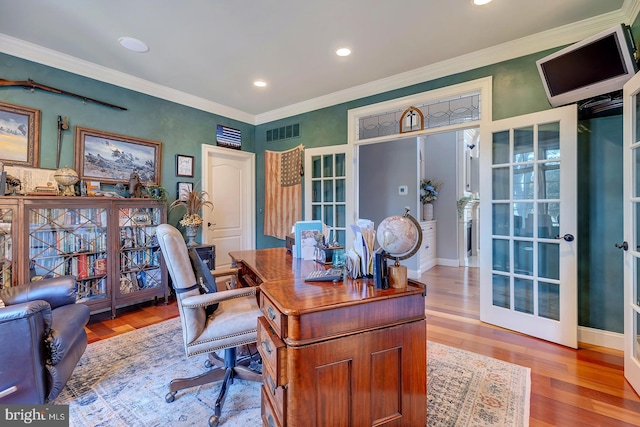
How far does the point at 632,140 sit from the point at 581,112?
633mm

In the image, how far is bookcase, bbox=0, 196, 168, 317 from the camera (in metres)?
2.50

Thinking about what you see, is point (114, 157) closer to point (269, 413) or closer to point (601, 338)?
point (269, 413)

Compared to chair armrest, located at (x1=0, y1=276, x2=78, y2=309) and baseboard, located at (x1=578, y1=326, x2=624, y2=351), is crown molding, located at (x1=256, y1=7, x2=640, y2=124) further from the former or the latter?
chair armrest, located at (x1=0, y1=276, x2=78, y2=309)

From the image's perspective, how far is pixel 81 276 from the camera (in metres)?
2.93

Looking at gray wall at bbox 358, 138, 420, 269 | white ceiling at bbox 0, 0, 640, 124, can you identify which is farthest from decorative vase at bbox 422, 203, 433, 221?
white ceiling at bbox 0, 0, 640, 124

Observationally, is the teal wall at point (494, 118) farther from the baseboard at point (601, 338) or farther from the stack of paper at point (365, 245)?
the stack of paper at point (365, 245)

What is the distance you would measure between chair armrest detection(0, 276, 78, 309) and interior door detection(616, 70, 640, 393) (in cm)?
408

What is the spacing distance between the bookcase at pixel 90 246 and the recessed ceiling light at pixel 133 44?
62.1 inches

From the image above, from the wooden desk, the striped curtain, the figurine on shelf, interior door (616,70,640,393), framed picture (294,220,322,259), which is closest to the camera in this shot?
the wooden desk

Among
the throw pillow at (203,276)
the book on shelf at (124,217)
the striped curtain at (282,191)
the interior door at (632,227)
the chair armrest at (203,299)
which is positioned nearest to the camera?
the chair armrest at (203,299)

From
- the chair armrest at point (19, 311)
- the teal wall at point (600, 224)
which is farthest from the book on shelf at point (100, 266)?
the teal wall at point (600, 224)

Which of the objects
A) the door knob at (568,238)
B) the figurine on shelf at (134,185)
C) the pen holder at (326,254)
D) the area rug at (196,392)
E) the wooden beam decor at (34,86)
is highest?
the wooden beam decor at (34,86)

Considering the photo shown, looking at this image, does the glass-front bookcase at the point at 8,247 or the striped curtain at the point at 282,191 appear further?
the striped curtain at the point at 282,191

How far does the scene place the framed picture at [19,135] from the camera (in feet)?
8.88
